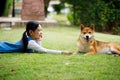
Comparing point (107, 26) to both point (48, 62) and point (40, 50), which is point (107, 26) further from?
point (48, 62)

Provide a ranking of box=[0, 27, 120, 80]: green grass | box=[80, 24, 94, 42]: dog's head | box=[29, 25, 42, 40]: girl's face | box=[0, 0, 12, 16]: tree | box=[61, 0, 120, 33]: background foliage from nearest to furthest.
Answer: box=[0, 27, 120, 80]: green grass, box=[80, 24, 94, 42]: dog's head, box=[29, 25, 42, 40]: girl's face, box=[61, 0, 120, 33]: background foliage, box=[0, 0, 12, 16]: tree

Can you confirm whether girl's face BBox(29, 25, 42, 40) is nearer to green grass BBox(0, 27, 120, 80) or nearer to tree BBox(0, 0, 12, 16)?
green grass BBox(0, 27, 120, 80)

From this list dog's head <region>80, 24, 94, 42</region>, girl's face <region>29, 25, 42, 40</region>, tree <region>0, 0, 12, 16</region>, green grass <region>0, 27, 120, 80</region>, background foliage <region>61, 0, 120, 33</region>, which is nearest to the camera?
green grass <region>0, 27, 120, 80</region>

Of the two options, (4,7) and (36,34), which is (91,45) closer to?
(36,34)

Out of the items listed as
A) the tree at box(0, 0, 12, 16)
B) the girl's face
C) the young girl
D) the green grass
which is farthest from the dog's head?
the tree at box(0, 0, 12, 16)

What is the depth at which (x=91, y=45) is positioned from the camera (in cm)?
974

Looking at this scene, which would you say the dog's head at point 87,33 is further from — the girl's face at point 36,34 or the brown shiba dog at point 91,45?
the girl's face at point 36,34

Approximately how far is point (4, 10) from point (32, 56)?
19.8 m

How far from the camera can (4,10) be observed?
28.3 m

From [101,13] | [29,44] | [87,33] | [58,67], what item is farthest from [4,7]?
[58,67]

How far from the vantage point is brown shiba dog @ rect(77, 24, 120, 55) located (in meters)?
9.54

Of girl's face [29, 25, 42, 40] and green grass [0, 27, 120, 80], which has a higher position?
girl's face [29, 25, 42, 40]

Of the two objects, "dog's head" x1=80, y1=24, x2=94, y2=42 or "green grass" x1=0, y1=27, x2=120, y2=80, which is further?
"dog's head" x1=80, y1=24, x2=94, y2=42

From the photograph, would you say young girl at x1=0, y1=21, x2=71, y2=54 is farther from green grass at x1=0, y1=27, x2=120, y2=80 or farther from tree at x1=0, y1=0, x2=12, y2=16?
tree at x1=0, y1=0, x2=12, y2=16
